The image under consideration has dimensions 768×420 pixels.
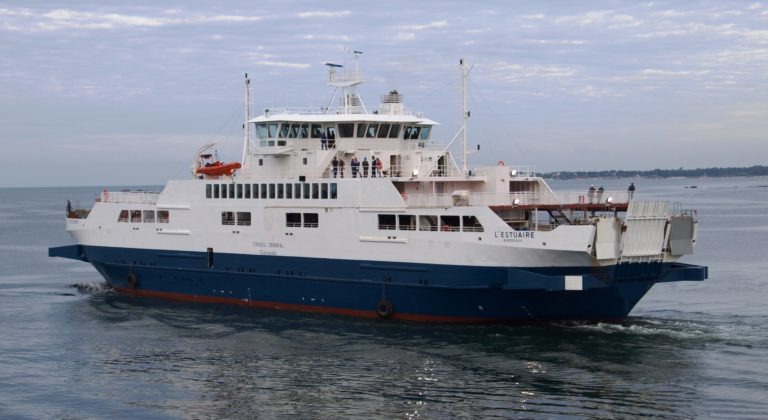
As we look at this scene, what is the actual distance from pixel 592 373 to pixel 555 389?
1734 mm

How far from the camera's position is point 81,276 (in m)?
43.0

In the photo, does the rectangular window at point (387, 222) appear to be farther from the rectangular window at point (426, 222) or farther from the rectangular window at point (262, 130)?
the rectangular window at point (262, 130)

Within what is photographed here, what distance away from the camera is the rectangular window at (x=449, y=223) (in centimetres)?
2739

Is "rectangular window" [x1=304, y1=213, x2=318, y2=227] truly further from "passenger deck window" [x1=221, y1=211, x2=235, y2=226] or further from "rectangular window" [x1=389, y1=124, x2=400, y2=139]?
"rectangular window" [x1=389, y1=124, x2=400, y2=139]

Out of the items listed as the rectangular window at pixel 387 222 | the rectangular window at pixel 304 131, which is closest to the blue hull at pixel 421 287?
the rectangular window at pixel 387 222

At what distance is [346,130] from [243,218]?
4747 millimetres

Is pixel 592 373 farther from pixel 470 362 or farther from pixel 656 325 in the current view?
pixel 656 325

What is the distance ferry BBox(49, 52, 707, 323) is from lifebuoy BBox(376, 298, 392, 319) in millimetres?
130

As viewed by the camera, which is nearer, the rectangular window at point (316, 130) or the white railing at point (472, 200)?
the white railing at point (472, 200)

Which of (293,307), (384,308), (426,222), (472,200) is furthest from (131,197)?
(472,200)

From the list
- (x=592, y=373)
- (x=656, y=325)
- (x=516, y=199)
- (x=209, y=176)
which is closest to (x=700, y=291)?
(x=656, y=325)

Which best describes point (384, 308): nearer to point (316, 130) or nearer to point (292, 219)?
point (292, 219)

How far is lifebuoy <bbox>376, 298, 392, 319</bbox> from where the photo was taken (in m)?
28.5

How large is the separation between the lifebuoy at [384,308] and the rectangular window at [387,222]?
222 centimetres
